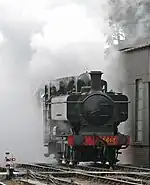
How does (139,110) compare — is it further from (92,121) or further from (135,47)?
(92,121)

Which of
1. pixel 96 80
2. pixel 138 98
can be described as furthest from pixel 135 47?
pixel 96 80

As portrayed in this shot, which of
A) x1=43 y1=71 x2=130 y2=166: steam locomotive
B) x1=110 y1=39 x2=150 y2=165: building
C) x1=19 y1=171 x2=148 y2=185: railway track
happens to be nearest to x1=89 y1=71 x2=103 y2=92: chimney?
x1=43 y1=71 x2=130 y2=166: steam locomotive

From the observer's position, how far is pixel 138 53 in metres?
20.3

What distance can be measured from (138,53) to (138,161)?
3687 millimetres

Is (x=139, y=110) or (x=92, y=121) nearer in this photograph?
(x=92, y=121)

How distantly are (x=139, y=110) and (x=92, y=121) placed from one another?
101 inches

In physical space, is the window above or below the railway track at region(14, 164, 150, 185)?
above

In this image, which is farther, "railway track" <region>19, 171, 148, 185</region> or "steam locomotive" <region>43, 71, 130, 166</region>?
"steam locomotive" <region>43, 71, 130, 166</region>

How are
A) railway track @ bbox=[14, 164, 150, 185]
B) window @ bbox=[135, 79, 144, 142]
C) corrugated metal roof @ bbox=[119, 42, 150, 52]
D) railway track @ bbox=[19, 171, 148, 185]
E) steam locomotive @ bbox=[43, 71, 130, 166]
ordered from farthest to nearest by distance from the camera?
window @ bbox=[135, 79, 144, 142]
corrugated metal roof @ bbox=[119, 42, 150, 52]
steam locomotive @ bbox=[43, 71, 130, 166]
railway track @ bbox=[14, 164, 150, 185]
railway track @ bbox=[19, 171, 148, 185]

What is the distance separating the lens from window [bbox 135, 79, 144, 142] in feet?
65.7

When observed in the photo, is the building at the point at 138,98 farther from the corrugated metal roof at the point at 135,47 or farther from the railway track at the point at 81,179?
the railway track at the point at 81,179

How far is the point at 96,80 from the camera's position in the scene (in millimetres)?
18094

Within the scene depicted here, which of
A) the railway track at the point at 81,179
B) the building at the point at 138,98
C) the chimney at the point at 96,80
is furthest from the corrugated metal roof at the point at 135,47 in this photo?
the railway track at the point at 81,179

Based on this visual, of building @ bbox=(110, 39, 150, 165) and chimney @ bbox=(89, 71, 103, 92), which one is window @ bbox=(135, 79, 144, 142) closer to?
building @ bbox=(110, 39, 150, 165)
